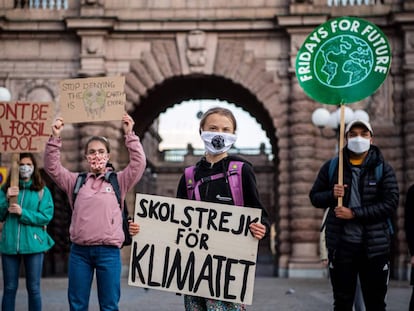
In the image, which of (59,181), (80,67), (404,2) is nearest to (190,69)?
(80,67)

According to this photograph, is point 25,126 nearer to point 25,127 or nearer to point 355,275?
point 25,127

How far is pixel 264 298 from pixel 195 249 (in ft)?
27.3

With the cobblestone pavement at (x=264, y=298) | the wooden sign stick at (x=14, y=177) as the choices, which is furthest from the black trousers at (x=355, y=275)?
the cobblestone pavement at (x=264, y=298)

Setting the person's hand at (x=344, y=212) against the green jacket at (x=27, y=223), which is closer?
the person's hand at (x=344, y=212)

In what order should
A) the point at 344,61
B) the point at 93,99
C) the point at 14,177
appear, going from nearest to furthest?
the point at 93,99
the point at 344,61
the point at 14,177

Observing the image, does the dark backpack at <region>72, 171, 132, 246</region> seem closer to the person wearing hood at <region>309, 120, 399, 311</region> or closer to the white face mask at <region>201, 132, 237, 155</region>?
the white face mask at <region>201, 132, 237, 155</region>

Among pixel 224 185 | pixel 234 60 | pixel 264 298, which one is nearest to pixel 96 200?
pixel 224 185

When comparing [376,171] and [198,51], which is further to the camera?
[198,51]

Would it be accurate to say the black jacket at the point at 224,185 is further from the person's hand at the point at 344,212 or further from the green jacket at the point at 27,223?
the green jacket at the point at 27,223

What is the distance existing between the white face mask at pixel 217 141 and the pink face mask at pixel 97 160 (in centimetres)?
140

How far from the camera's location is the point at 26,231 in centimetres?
778

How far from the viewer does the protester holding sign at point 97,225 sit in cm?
606

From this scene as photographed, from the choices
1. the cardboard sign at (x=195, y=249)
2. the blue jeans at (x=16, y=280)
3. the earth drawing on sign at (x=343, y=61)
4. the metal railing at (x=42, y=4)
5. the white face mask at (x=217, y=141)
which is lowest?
the blue jeans at (x=16, y=280)

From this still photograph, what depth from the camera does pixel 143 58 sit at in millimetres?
20438
